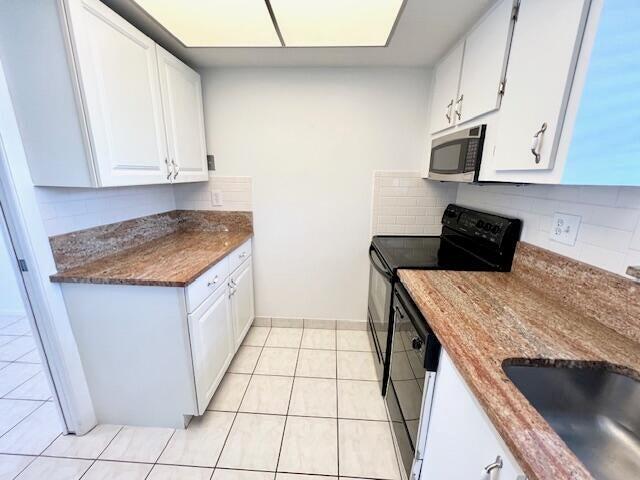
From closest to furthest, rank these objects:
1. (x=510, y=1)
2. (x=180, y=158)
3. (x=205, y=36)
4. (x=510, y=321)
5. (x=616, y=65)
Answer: (x=616, y=65) < (x=510, y=321) < (x=510, y=1) < (x=205, y=36) < (x=180, y=158)

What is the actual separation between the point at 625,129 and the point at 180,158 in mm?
2165

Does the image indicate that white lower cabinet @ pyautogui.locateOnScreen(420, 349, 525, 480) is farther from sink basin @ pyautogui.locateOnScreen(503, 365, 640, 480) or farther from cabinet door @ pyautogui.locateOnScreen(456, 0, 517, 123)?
cabinet door @ pyautogui.locateOnScreen(456, 0, 517, 123)

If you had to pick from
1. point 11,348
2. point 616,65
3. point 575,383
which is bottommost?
point 11,348

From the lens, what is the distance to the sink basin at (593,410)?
2.34 ft

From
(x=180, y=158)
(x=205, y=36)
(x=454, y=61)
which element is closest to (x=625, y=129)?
(x=454, y=61)

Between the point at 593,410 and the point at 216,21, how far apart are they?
2.29 metres

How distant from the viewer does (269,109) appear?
7.11 feet

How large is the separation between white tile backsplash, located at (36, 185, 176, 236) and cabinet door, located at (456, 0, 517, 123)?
218cm


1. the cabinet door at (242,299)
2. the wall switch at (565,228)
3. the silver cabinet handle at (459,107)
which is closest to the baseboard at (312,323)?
the cabinet door at (242,299)

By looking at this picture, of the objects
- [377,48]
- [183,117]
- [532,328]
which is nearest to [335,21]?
[377,48]

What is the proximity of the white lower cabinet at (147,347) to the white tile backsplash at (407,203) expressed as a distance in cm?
141

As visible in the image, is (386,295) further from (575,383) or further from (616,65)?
(616,65)

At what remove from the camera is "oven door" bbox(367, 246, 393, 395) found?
1654 mm

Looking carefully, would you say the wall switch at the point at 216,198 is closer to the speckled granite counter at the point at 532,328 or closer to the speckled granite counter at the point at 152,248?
the speckled granite counter at the point at 152,248
